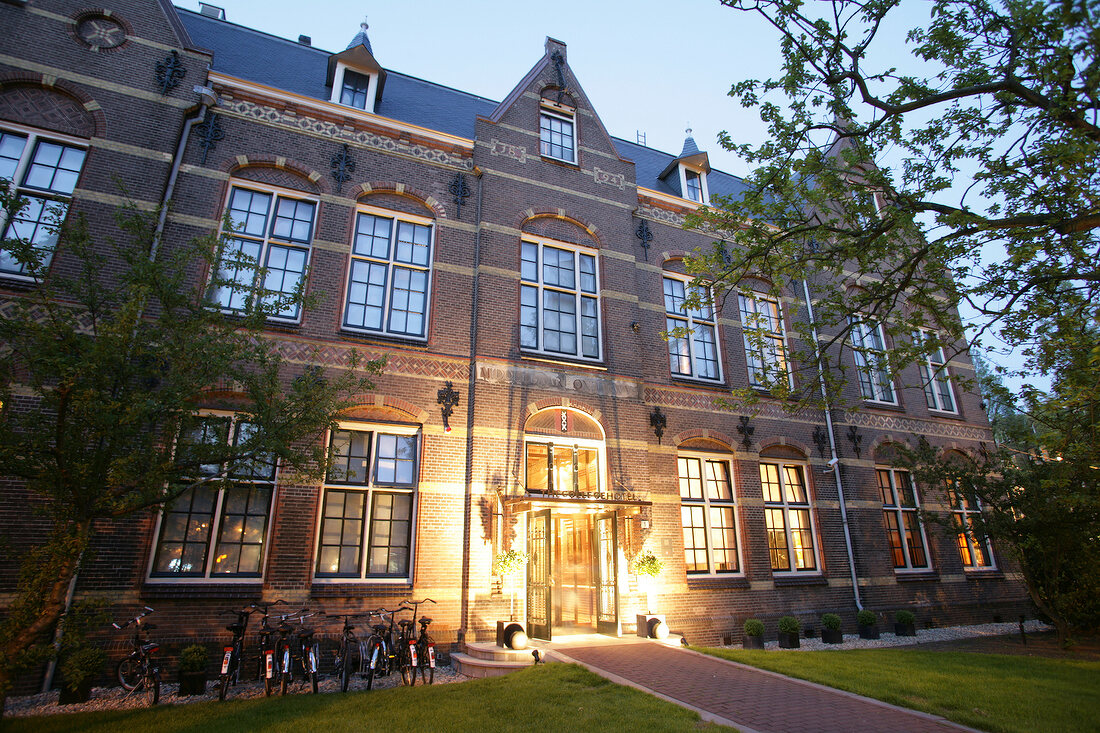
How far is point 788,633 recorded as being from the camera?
12305 millimetres

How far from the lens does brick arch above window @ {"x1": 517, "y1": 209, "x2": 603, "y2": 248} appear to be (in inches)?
529

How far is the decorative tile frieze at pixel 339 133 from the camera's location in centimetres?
1159

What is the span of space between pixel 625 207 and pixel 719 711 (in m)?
11.5

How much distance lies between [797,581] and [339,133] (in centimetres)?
1459

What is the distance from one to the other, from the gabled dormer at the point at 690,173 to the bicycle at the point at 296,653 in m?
14.1

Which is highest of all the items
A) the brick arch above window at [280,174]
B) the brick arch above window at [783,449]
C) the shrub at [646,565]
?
the brick arch above window at [280,174]

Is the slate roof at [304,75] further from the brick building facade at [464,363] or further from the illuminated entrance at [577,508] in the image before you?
the illuminated entrance at [577,508]

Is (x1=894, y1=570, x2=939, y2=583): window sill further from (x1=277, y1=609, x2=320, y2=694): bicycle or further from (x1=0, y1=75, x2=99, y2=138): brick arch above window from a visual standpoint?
(x1=0, y1=75, x2=99, y2=138): brick arch above window

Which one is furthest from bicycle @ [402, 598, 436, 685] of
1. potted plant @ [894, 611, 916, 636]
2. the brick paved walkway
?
potted plant @ [894, 611, 916, 636]

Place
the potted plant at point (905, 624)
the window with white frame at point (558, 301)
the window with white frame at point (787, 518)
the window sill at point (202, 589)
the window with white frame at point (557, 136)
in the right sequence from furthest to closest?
the window with white frame at point (557, 136) → the window with white frame at point (787, 518) → the potted plant at point (905, 624) → the window with white frame at point (558, 301) → the window sill at point (202, 589)

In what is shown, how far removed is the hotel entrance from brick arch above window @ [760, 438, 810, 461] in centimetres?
516

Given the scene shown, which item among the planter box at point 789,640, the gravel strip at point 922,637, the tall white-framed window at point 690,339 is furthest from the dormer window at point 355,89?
the planter box at point 789,640

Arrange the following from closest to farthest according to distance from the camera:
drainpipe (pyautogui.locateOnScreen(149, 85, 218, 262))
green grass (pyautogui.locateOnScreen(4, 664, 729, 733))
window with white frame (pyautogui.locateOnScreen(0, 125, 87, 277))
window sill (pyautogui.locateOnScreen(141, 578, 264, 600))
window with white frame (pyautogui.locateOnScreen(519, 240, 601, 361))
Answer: green grass (pyautogui.locateOnScreen(4, 664, 729, 733))
window sill (pyautogui.locateOnScreen(141, 578, 264, 600))
window with white frame (pyautogui.locateOnScreen(0, 125, 87, 277))
drainpipe (pyautogui.locateOnScreen(149, 85, 218, 262))
window with white frame (pyautogui.locateOnScreen(519, 240, 601, 361))

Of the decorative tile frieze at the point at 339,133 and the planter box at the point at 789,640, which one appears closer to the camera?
the decorative tile frieze at the point at 339,133
